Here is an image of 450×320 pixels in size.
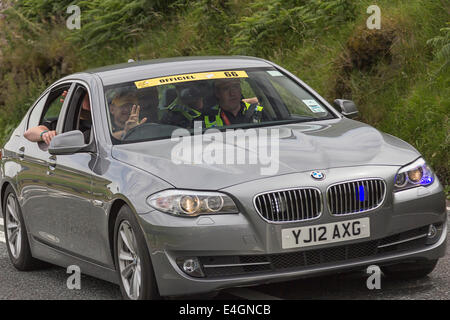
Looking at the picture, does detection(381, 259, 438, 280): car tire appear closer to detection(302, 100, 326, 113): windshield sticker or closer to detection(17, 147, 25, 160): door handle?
detection(302, 100, 326, 113): windshield sticker

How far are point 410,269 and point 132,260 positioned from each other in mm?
1807

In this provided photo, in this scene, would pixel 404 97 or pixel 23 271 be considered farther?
pixel 404 97

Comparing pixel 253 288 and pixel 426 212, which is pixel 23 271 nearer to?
pixel 253 288

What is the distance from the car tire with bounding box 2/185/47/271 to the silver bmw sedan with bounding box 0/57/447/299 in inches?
22.4

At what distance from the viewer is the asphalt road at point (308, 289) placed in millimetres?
6707

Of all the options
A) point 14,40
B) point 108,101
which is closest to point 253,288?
point 108,101

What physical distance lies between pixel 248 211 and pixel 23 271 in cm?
352

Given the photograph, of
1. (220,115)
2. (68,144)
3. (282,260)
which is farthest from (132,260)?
(220,115)

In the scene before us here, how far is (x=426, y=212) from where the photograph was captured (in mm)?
6547

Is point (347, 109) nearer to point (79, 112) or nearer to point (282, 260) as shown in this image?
point (79, 112)

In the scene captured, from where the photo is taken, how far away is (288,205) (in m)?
6.13

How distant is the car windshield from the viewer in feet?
24.8

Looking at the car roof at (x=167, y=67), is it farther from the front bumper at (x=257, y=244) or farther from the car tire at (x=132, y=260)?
the front bumper at (x=257, y=244)

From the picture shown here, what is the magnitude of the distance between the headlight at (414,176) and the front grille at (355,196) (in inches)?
6.2
